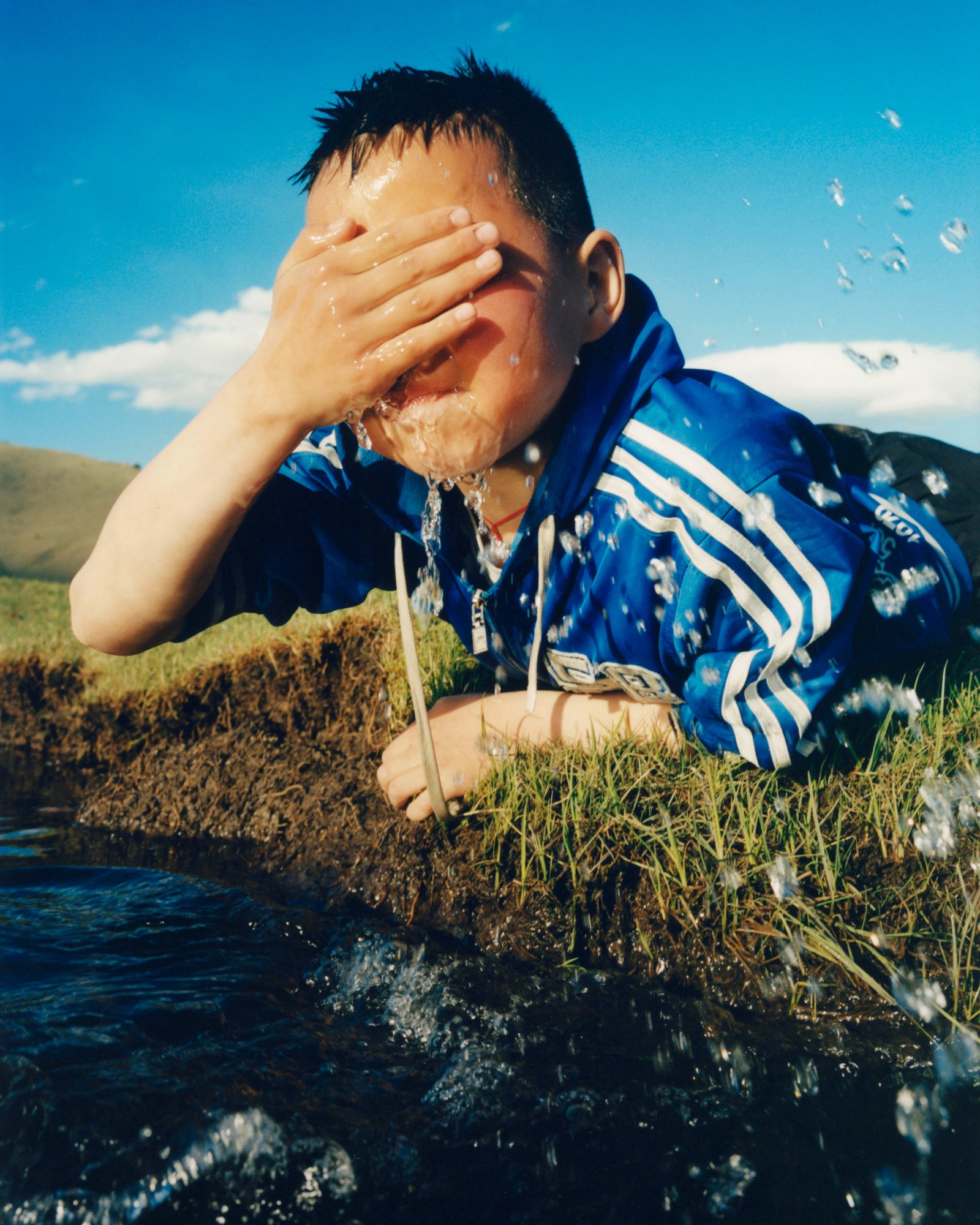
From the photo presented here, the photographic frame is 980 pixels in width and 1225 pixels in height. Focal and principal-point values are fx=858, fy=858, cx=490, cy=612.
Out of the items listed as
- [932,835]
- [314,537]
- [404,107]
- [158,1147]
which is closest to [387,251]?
[404,107]

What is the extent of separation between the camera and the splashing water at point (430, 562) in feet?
7.45

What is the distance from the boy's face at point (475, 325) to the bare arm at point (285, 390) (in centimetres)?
6

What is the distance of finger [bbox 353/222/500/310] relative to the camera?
1619 millimetres

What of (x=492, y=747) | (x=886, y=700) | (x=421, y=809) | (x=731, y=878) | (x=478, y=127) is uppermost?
(x=478, y=127)

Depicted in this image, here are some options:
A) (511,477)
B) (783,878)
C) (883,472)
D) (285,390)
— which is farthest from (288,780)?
(883,472)

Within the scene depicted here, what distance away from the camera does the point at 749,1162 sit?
1224 mm

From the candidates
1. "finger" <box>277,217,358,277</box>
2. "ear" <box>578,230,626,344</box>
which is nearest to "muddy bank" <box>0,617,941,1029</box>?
"ear" <box>578,230,626,344</box>

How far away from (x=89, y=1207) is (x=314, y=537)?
168 centimetres

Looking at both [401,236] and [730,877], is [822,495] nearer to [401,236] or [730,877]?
[730,877]

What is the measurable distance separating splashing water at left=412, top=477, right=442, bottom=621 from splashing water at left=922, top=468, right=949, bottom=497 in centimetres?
170

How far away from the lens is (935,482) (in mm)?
2900

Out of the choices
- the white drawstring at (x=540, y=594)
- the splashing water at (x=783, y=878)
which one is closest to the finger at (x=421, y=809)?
the white drawstring at (x=540, y=594)

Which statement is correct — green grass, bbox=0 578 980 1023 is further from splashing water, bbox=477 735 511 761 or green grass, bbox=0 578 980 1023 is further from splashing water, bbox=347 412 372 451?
splashing water, bbox=347 412 372 451

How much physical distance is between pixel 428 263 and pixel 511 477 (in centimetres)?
63
